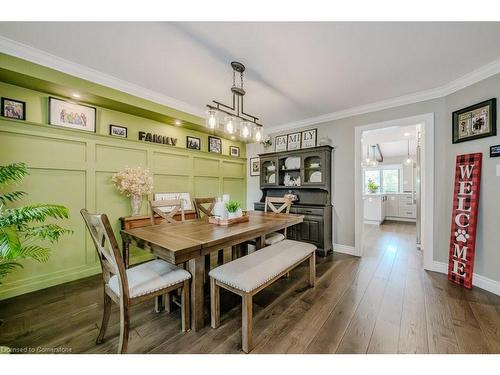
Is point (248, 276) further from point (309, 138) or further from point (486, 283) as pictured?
point (309, 138)

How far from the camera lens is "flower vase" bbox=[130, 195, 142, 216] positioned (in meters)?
2.82

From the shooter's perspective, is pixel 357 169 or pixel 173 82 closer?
pixel 173 82

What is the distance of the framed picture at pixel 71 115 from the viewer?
2.30 metres

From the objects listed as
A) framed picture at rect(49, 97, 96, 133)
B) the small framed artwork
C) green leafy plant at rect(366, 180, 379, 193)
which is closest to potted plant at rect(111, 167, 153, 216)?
framed picture at rect(49, 97, 96, 133)

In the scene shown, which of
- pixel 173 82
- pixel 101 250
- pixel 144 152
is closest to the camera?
pixel 101 250

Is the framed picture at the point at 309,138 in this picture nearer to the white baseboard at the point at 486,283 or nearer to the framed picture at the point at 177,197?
the framed picture at the point at 177,197

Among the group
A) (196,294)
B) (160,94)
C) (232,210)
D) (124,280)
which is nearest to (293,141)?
(232,210)

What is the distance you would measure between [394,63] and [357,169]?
1.64 meters

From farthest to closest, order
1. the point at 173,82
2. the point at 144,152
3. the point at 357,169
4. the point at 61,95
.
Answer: the point at 357,169, the point at 144,152, the point at 173,82, the point at 61,95

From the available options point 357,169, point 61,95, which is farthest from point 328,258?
point 61,95

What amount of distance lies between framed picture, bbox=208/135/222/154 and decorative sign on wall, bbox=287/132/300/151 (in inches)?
58.9

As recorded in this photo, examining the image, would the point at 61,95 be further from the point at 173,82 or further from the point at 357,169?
the point at 357,169

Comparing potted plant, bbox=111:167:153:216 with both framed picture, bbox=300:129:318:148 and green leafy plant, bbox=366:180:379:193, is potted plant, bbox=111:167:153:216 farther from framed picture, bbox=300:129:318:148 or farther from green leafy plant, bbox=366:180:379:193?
green leafy plant, bbox=366:180:379:193

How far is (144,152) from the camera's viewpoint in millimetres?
3086
